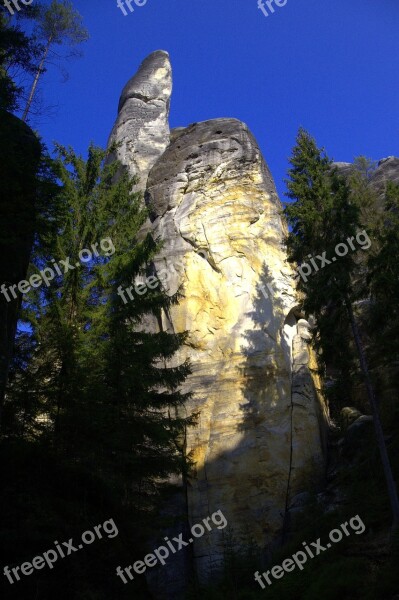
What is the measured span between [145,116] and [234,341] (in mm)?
19437

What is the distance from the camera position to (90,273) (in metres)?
14.0

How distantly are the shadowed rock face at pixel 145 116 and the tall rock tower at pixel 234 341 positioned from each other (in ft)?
6.24

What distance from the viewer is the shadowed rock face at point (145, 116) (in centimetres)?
3216

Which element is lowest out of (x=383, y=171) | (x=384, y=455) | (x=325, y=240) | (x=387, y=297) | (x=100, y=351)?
(x=384, y=455)

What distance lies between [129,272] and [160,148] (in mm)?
20222

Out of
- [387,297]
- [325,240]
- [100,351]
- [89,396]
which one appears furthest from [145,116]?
[89,396]

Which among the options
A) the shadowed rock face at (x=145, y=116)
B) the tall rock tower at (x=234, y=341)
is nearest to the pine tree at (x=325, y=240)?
the tall rock tower at (x=234, y=341)

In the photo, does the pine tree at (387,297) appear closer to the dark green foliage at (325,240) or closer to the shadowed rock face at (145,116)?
the dark green foliage at (325,240)

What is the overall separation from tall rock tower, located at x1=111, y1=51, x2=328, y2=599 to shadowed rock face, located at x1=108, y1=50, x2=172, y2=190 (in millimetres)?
1901

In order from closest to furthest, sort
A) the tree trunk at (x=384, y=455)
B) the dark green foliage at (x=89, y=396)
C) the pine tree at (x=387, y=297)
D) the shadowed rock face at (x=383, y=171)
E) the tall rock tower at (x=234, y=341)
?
the dark green foliage at (x=89, y=396) → the tree trunk at (x=384, y=455) → the pine tree at (x=387, y=297) → the tall rock tower at (x=234, y=341) → the shadowed rock face at (x=383, y=171)

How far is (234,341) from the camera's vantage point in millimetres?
22312

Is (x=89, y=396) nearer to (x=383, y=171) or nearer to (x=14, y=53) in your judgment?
(x=14, y=53)

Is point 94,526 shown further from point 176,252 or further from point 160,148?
point 160,148

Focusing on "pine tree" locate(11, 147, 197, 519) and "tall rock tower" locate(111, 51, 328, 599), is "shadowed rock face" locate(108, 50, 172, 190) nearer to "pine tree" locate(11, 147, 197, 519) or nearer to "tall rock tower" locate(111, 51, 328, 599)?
"tall rock tower" locate(111, 51, 328, 599)
